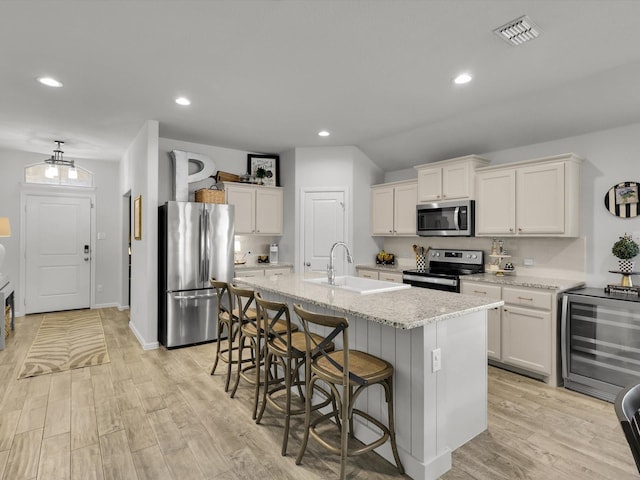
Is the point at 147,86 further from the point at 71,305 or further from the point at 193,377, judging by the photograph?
the point at 71,305

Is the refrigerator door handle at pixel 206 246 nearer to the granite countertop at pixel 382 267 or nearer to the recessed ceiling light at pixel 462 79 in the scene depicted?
the granite countertop at pixel 382 267

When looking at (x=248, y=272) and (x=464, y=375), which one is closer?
(x=464, y=375)

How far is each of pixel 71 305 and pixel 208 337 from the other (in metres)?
3.48

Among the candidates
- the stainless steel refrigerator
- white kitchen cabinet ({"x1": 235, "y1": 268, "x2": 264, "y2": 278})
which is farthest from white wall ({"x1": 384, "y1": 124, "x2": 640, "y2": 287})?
the stainless steel refrigerator

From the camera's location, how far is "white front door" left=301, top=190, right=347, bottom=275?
17.3ft

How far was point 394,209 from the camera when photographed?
5141 millimetres

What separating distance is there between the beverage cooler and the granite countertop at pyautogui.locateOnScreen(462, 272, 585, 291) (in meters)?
0.12

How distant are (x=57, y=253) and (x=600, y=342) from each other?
7593 mm

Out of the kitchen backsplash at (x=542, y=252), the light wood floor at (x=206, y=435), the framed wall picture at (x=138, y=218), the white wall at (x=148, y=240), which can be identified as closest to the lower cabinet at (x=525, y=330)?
the light wood floor at (x=206, y=435)

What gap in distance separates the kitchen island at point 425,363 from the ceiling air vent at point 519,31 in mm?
1733

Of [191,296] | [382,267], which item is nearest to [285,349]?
[191,296]

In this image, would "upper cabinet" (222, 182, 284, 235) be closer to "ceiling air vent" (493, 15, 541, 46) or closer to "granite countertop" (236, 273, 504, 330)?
"granite countertop" (236, 273, 504, 330)

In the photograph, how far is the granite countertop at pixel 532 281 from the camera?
3.27 m

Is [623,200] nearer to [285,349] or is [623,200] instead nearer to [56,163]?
[285,349]
